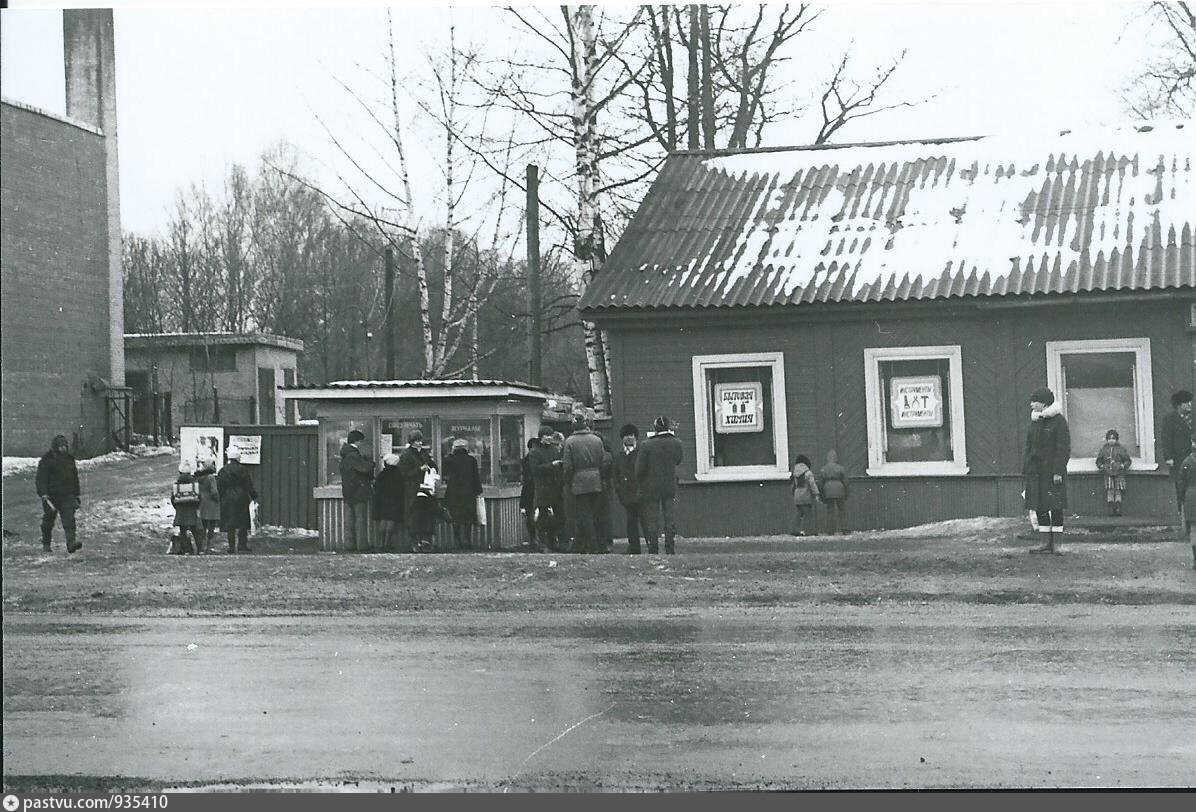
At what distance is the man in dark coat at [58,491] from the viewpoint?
15789 mm

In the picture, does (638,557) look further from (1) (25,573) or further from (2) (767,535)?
(1) (25,573)

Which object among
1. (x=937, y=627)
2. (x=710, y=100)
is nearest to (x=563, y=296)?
(x=710, y=100)

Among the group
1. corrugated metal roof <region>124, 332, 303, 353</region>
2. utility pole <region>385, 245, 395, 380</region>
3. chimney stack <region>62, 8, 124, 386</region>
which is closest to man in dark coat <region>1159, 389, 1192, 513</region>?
chimney stack <region>62, 8, 124, 386</region>

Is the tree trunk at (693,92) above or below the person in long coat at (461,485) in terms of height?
above

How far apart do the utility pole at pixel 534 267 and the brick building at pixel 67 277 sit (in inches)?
257

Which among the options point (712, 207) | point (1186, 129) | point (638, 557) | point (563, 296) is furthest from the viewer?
point (563, 296)

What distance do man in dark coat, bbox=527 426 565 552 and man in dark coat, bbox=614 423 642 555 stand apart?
113 centimetres

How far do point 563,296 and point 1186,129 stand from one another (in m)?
10.6

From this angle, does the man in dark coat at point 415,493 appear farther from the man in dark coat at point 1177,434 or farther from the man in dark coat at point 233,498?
the man in dark coat at point 1177,434

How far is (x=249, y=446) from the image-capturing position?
21.2 m

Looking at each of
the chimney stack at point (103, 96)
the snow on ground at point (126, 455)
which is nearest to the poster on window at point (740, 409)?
the chimney stack at point (103, 96)

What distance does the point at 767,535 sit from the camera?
689 inches

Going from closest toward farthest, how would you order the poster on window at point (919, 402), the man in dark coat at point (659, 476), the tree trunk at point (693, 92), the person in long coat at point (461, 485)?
1. the man in dark coat at point (659, 476)
2. the poster on window at point (919, 402)
3. the person in long coat at point (461, 485)
4. the tree trunk at point (693, 92)
